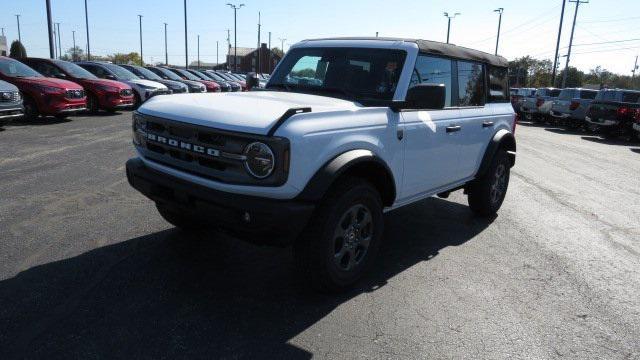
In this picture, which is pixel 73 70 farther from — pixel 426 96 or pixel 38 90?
pixel 426 96

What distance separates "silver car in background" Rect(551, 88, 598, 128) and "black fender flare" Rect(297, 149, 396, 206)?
20291mm

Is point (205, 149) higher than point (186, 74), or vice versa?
point (186, 74)

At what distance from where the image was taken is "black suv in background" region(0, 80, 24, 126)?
11.0m

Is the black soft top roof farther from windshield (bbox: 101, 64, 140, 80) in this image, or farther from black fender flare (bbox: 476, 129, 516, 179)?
windshield (bbox: 101, 64, 140, 80)

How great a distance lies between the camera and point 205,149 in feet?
10.8

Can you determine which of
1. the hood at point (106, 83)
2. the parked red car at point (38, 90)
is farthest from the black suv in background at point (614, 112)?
the parked red car at point (38, 90)

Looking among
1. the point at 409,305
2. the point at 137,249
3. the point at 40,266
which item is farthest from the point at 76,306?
the point at 409,305

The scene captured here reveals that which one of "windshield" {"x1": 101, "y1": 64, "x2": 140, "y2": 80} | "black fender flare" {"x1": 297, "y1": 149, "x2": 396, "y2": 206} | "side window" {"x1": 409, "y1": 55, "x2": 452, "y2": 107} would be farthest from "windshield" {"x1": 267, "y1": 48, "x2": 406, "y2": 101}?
"windshield" {"x1": 101, "y1": 64, "x2": 140, "y2": 80}

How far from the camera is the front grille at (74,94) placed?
43.2 ft

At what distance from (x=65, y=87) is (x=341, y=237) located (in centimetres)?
1218

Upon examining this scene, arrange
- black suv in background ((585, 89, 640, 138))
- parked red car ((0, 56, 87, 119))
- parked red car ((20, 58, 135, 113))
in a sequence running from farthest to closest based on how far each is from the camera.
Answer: black suv in background ((585, 89, 640, 138)) → parked red car ((20, 58, 135, 113)) → parked red car ((0, 56, 87, 119))

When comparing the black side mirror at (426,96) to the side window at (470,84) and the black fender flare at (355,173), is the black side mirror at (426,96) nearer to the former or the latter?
the black fender flare at (355,173)

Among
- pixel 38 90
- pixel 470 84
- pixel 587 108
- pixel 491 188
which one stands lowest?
pixel 491 188

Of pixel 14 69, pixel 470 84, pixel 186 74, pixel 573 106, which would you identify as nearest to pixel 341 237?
pixel 470 84
